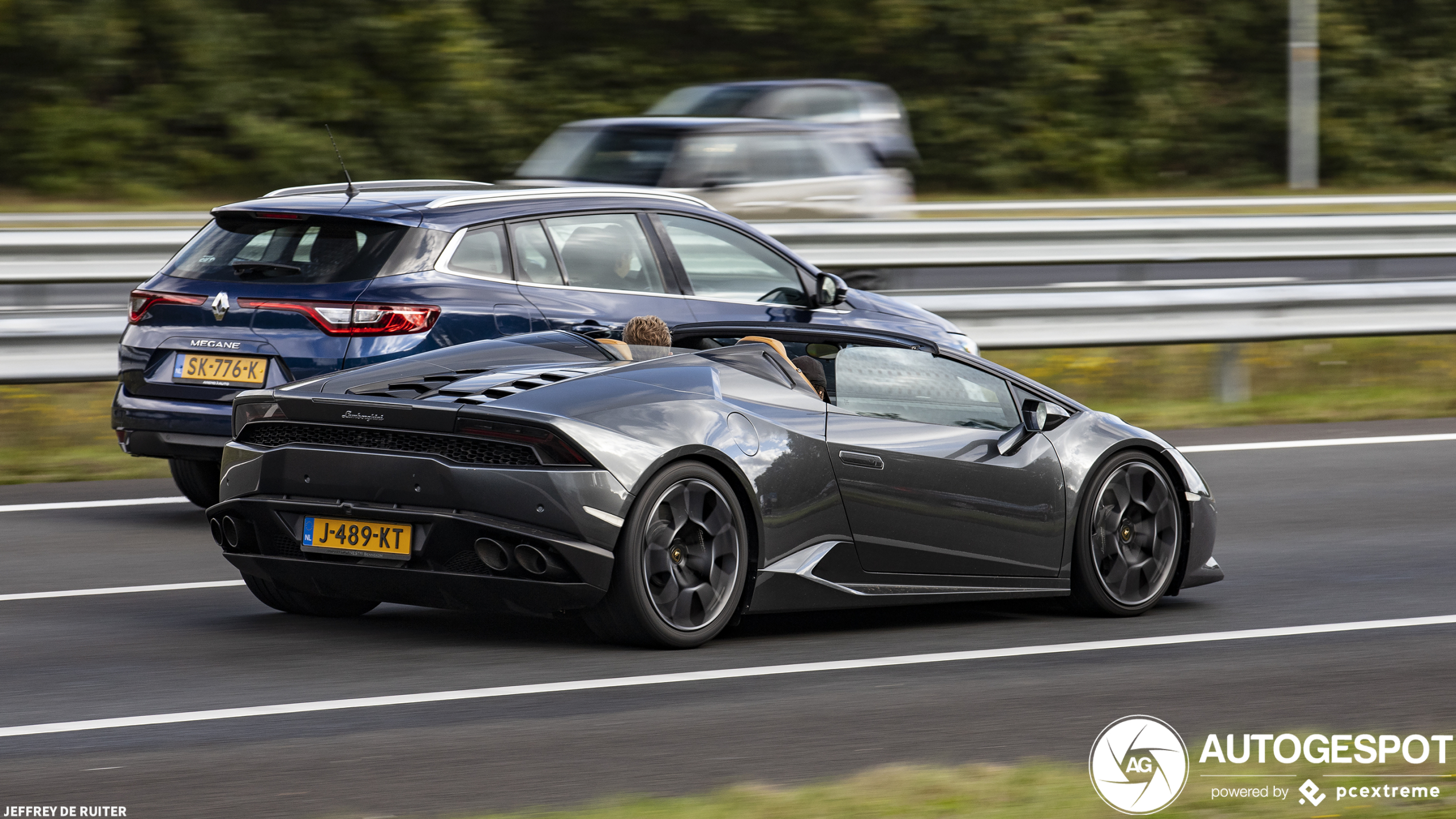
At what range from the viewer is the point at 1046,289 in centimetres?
1464

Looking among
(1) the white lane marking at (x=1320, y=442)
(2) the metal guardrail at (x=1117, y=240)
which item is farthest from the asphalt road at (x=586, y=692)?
(2) the metal guardrail at (x=1117, y=240)

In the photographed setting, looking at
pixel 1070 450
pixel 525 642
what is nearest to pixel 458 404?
pixel 525 642

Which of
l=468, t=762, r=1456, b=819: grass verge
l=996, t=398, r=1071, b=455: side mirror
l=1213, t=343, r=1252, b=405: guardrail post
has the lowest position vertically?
l=1213, t=343, r=1252, b=405: guardrail post

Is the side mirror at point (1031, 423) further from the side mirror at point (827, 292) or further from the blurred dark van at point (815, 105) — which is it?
the blurred dark van at point (815, 105)

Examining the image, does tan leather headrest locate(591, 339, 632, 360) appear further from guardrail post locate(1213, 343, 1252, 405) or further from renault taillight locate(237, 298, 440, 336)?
guardrail post locate(1213, 343, 1252, 405)

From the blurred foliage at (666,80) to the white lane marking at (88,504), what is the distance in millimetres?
17723

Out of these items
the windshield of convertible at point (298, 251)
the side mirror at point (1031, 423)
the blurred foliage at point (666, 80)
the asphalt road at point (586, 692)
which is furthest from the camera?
the blurred foliage at point (666, 80)

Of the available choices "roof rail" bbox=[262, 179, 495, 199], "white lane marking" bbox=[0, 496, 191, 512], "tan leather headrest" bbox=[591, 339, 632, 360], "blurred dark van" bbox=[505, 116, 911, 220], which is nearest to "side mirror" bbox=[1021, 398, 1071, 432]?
"tan leather headrest" bbox=[591, 339, 632, 360]

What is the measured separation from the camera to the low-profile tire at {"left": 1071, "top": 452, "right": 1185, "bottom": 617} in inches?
309

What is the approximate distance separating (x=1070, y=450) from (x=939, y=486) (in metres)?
0.66

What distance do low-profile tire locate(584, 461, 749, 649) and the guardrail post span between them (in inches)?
334

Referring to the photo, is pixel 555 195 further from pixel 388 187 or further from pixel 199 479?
pixel 199 479

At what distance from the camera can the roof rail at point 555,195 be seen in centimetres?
955

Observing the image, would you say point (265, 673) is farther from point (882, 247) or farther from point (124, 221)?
point (124, 221)
